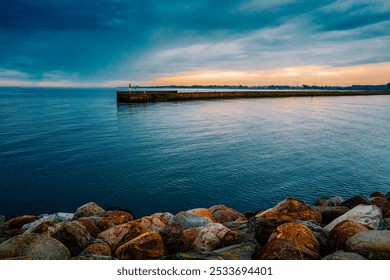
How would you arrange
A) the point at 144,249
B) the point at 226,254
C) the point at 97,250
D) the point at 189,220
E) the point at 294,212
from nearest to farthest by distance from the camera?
1. the point at 226,254
2. the point at 144,249
3. the point at 97,250
4. the point at 189,220
5. the point at 294,212

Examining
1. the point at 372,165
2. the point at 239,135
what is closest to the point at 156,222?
the point at 372,165

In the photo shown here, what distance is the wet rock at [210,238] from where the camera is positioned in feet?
20.0

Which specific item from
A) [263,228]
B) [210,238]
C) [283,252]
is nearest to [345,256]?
[283,252]

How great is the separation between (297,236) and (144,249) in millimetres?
2743

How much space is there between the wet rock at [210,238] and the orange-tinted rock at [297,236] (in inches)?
42.5

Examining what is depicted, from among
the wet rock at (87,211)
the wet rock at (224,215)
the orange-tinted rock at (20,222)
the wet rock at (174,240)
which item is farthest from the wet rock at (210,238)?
the orange-tinted rock at (20,222)

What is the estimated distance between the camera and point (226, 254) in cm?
530

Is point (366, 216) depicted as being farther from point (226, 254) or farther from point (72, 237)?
point (72, 237)

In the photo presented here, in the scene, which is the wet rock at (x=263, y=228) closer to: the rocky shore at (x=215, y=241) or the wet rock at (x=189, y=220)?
the rocky shore at (x=215, y=241)

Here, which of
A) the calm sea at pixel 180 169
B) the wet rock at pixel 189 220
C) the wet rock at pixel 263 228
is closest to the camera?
the wet rock at pixel 263 228

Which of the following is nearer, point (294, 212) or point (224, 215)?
point (294, 212)

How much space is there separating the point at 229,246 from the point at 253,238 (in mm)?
593

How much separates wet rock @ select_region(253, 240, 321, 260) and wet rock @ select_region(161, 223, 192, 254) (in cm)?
165

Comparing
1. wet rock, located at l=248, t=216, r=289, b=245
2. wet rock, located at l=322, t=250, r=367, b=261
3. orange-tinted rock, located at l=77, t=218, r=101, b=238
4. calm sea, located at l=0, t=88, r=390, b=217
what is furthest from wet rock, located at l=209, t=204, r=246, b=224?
wet rock, located at l=322, t=250, r=367, b=261
